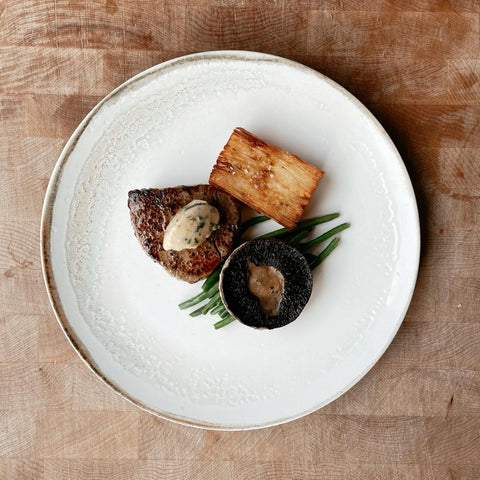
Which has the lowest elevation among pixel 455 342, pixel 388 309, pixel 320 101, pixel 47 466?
pixel 47 466

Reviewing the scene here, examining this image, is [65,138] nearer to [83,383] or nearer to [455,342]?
[83,383]

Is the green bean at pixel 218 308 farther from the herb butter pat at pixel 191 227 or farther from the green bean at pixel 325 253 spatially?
the green bean at pixel 325 253

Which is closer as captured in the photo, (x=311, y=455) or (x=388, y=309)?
(x=388, y=309)

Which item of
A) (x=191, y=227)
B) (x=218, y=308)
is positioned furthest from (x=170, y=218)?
(x=218, y=308)

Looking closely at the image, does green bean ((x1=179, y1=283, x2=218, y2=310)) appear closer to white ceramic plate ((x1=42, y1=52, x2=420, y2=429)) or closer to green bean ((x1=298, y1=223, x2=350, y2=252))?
white ceramic plate ((x1=42, y1=52, x2=420, y2=429))

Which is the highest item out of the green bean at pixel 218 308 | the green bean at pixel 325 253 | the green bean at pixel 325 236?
the green bean at pixel 325 236

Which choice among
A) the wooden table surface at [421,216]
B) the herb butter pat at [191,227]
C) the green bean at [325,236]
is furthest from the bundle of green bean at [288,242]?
the wooden table surface at [421,216]

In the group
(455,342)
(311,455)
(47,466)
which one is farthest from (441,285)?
(47,466)
